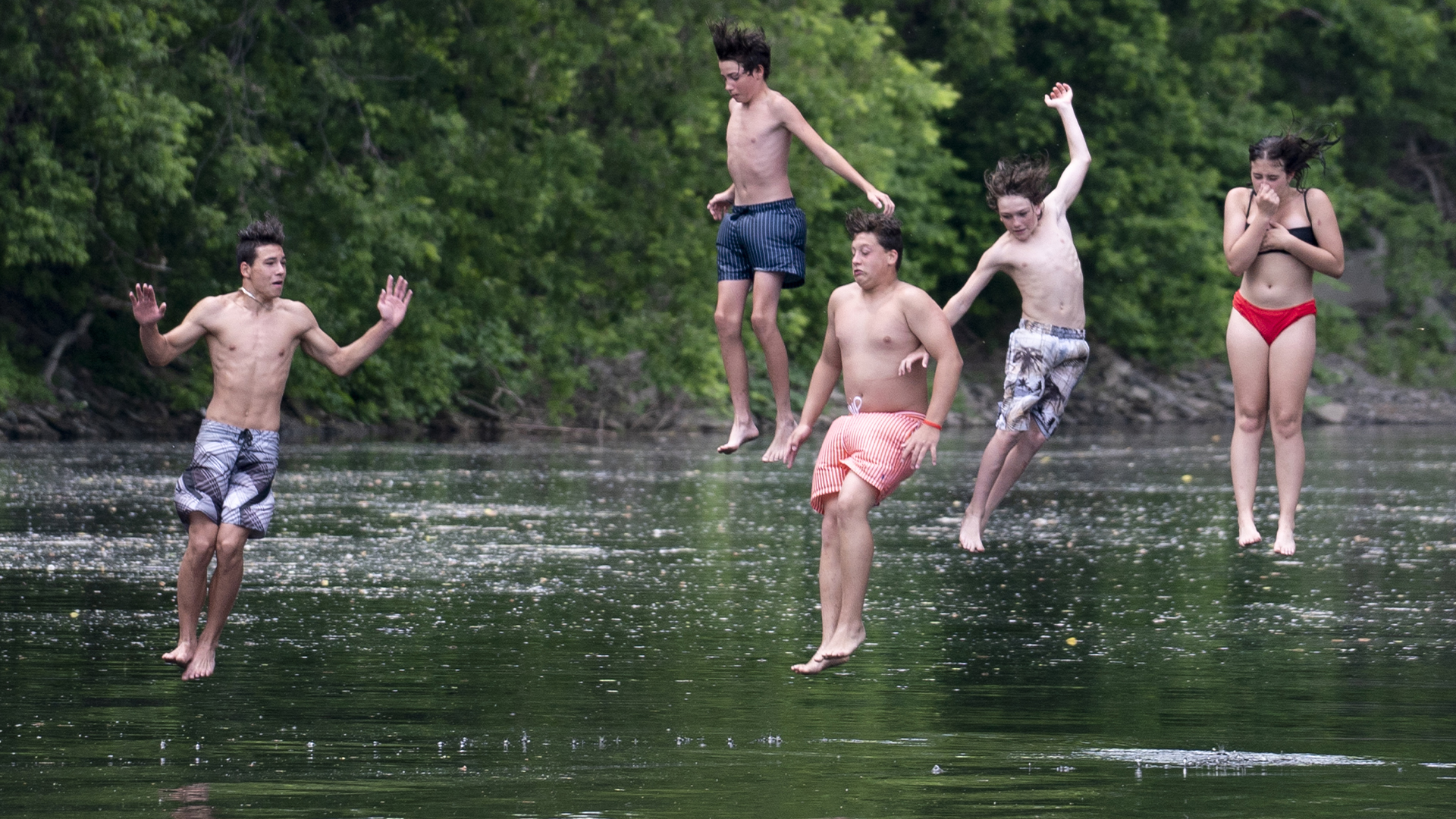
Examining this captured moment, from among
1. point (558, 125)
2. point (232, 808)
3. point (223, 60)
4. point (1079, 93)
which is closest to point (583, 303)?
point (558, 125)

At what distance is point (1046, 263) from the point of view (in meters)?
11.8

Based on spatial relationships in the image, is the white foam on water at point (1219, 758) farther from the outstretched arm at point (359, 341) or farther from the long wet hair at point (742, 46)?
the outstretched arm at point (359, 341)

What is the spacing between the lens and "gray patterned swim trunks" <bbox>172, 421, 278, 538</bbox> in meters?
11.8

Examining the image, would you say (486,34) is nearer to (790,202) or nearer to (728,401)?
(728,401)

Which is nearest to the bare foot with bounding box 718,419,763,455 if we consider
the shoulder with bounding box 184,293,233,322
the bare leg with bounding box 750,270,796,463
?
the bare leg with bounding box 750,270,796,463

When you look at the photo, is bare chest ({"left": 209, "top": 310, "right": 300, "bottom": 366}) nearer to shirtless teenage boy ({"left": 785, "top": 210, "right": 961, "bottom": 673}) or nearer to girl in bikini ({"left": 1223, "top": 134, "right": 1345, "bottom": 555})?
shirtless teenage boy ({"left": 785, "top": 210, "right": 961, "bottom": 673})

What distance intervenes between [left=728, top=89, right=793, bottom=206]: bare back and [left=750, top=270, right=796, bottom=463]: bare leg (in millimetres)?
428

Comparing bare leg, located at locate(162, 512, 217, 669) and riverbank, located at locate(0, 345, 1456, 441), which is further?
riverbank, located at locate(0, 345, 1456, 441)

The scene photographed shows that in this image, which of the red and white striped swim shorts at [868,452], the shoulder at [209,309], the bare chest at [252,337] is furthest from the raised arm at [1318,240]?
the shoulder at [209,309]

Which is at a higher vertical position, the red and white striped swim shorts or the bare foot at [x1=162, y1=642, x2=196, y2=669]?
the red and white striped swim shorts

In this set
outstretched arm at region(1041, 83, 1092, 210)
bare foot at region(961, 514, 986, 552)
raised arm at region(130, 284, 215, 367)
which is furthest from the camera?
bare foot at region(961, 514, 986, 552)

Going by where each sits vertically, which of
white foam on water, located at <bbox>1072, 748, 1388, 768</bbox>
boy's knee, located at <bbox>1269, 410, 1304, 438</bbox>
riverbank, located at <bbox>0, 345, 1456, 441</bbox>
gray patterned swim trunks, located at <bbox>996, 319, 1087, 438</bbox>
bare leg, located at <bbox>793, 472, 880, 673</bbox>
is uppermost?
riverbank, located at <bbox>0, 345, 1456, 441</bbox>

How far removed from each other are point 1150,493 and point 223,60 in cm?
1620

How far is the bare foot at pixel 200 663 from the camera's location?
1195 centimetres
